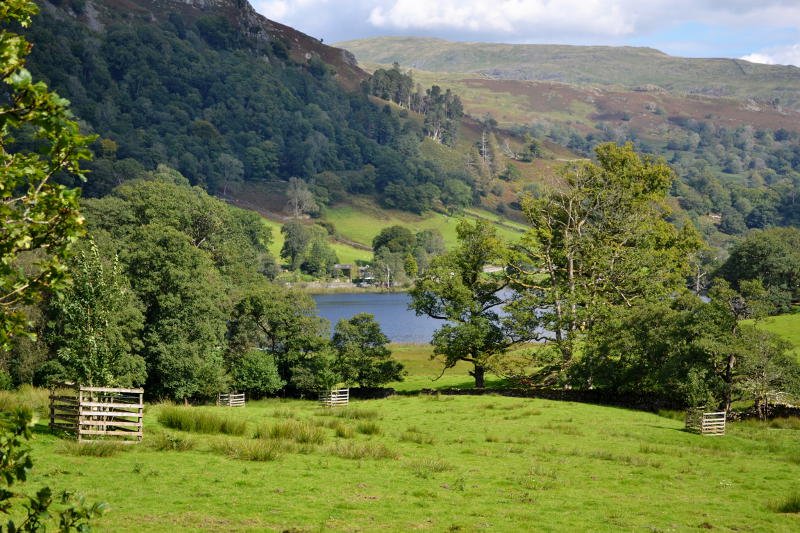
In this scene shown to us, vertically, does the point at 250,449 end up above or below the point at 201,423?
above

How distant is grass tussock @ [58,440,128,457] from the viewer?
19.5 meters

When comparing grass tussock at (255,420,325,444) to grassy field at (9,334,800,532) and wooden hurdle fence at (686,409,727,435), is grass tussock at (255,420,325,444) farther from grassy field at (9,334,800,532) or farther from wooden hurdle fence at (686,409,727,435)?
wooden hurdle fence at (686,409,727,435)

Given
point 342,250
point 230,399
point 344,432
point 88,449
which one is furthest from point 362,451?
point 342,250

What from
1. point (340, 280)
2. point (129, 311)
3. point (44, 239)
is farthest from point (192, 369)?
point (340, 280)

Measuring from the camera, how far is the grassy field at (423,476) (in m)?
15.6

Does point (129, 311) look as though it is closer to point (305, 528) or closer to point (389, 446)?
point (389, 446)

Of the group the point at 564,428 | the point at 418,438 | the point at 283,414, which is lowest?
the point at 564,428

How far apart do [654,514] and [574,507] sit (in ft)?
6.07

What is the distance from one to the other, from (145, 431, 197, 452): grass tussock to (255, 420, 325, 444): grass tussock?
2.80 metres

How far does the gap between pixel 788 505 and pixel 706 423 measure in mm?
14041

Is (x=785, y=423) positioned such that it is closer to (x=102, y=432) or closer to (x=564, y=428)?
(x=564, y=428)

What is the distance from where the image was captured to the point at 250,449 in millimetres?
21297

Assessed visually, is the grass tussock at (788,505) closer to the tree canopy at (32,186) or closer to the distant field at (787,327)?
the tree canopy at (32,186)

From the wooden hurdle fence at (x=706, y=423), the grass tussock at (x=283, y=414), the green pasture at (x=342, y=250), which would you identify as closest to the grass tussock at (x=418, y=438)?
the grass tussock at (x=283, y=414)
